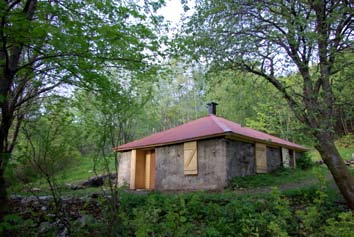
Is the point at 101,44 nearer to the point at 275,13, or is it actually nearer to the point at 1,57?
the point at 1,57

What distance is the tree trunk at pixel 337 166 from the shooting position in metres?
4.25

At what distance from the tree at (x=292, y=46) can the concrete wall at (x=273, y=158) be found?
6429 millimetres

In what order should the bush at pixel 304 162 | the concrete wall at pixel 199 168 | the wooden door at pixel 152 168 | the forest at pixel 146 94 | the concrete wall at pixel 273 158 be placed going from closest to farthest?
the forest at pixel 146 94 → the concrete wall at pixel 199 168 → the concrete wall at pixel 273 158 → the wooden door at pixel 152 168 → the bush at pixel 304 162

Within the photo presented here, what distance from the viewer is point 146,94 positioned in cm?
301

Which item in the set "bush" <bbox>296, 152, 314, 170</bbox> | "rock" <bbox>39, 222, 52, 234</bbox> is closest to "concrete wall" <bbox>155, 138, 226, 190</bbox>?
"rock" <bbox>39, 222, 52, 234</bbox>

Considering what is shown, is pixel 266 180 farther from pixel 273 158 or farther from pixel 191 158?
pixel 191 158

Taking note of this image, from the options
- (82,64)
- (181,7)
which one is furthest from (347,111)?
(82,64)

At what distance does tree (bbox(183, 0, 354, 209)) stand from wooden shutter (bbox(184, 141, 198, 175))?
4414 mm

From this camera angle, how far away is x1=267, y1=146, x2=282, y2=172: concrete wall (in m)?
11.0

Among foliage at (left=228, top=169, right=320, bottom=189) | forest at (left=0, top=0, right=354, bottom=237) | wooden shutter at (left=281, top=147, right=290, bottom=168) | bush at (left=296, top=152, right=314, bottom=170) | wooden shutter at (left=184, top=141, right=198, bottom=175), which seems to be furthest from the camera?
bush at (left=296, top=152, right=314, bottom=170)

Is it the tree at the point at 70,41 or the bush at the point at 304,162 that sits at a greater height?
the tree at the point at 70,41

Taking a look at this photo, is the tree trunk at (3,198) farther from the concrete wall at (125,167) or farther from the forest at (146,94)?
the concrete wall at (125,167)

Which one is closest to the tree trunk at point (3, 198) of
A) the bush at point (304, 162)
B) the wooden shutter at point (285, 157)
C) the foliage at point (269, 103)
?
the foliage at point (269, 103)

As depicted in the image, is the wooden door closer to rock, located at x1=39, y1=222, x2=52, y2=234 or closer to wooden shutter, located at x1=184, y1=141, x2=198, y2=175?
wooden shutter, located at x1=184, y1=141, x2=198, y2=175
